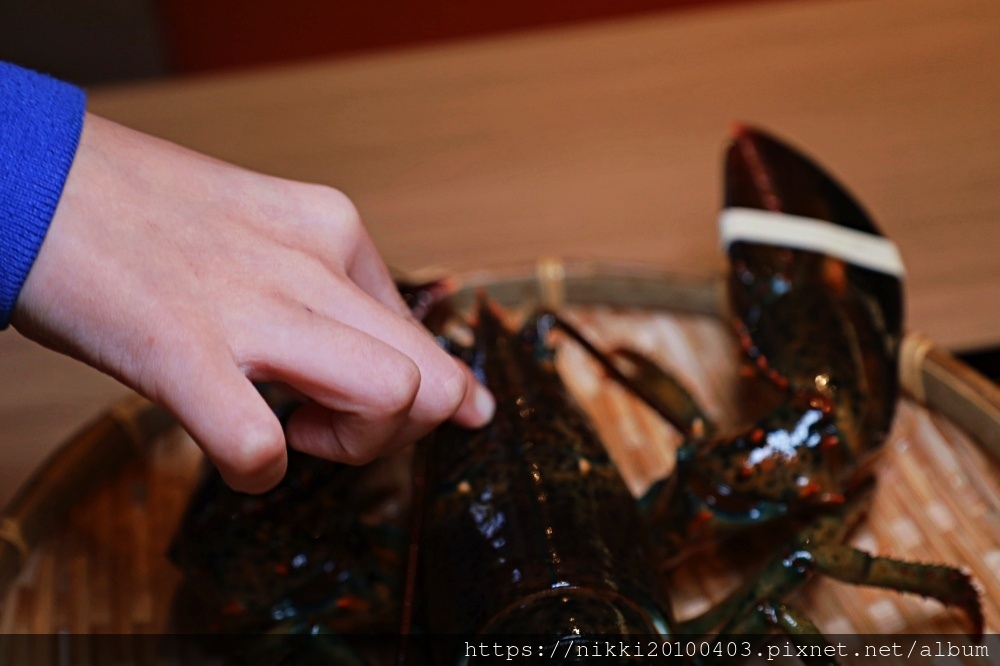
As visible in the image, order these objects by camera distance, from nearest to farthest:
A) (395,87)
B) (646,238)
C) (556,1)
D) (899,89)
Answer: (646,238)
(899,89)
(395,87)
(556,1)

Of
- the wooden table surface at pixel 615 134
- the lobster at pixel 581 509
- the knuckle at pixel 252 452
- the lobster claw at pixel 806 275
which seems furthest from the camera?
the wooden table surface at pixel 615 134

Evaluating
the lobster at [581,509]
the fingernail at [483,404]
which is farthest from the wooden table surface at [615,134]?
the fingernail at [483,404]

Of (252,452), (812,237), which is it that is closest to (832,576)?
(812,237)

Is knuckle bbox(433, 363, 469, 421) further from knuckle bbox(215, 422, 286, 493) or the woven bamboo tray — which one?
the woven bamboo tray

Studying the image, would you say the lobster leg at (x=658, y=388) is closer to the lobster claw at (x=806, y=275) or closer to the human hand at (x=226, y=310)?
the lobster claw at (x=806, y=275)

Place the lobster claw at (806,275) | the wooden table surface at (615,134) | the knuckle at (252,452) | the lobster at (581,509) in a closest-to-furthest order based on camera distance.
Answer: the knuckle at (252,452), the lobster at (581,509), the lobster claw at (806,275), the wooden table surface at (615,134)

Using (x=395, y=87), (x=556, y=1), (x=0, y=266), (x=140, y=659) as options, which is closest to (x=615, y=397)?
(x=140, y=659)

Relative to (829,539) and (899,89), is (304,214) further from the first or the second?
(899,89)
